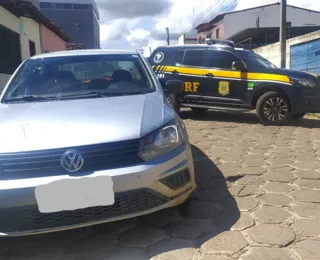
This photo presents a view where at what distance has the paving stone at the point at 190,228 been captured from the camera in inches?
105

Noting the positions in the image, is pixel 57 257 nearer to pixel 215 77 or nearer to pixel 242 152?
pixel 242 152

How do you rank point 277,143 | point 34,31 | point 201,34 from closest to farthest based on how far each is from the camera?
point 277,143 < point 34,31 < point 201,34

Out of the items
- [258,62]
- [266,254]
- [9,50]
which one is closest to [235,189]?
[266,254]

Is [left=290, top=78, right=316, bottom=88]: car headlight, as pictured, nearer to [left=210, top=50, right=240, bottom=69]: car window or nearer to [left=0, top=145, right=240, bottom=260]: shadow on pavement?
[left=210, top=50, right=240, bottom=69]: car window

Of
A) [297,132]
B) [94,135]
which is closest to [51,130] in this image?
[94,135]

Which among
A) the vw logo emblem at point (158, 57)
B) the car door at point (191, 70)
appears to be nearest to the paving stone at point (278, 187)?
the car door at point (191, 70)

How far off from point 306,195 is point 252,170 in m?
0.94

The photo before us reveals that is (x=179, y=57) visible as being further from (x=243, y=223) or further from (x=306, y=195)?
(x=243, y=223)

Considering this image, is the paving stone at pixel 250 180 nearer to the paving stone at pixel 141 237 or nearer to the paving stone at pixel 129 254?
the paving stone at pixel 141 237

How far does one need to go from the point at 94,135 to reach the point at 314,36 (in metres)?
12.3

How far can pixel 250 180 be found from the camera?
12.8ft

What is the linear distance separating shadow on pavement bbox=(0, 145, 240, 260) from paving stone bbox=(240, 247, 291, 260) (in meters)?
0.34

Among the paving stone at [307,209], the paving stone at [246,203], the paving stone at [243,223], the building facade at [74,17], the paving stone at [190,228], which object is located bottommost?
the paving stone at [190,228]

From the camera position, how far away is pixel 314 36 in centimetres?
1255
